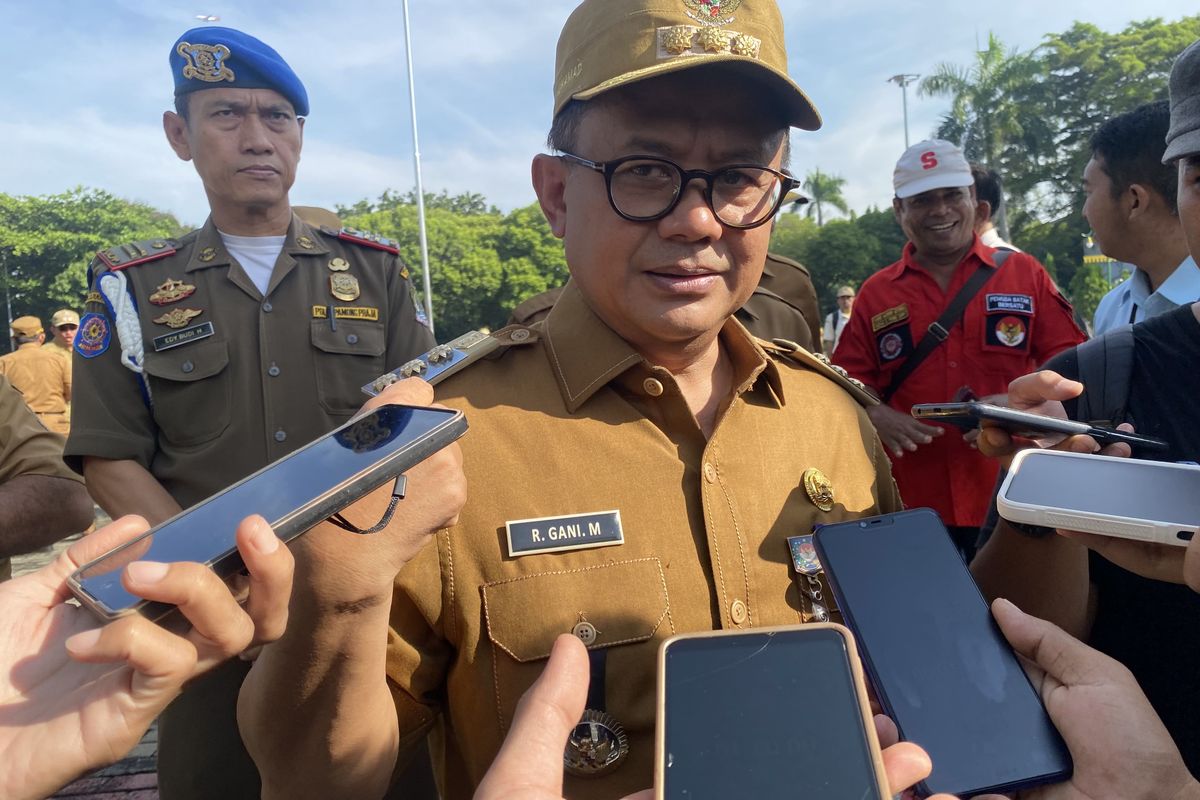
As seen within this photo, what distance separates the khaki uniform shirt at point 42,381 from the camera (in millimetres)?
8344

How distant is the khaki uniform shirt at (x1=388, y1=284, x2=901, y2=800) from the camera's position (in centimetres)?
156

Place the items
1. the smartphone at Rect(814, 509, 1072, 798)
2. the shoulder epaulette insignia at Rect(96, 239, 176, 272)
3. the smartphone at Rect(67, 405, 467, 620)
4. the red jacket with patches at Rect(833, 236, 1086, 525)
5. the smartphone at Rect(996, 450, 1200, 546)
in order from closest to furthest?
the smartphone at Rect(67, 405, 467, 620)
the smartphone at Rect(814, 509, 1072, 798)
the smartphone at Rect(996, 450, 1200, 546)
the shoulder epaulette insignia at Rect(96, 239, 176, 272)
the red jacket with patches at Rect(833, 236, 1086, 525)

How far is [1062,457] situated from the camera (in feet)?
5.18

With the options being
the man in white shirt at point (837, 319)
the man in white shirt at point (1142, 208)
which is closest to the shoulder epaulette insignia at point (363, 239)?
the man in white shirt at point (1142, 208)

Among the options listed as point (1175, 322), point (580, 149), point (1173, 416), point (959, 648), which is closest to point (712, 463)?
point (959, 648)

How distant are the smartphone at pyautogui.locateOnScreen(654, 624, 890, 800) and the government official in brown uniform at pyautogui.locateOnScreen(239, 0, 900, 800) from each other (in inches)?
11.3

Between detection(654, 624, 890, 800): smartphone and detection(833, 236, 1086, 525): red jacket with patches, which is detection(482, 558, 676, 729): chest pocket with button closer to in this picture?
detection(654, 624, 890, 800): smartphone

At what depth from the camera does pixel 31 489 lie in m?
2.63

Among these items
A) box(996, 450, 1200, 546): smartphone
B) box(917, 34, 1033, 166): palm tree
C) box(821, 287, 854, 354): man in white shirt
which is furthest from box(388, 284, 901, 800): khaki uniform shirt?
box(917, 34, 1033, 166): palm tree

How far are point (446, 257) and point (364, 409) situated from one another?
1746 inches

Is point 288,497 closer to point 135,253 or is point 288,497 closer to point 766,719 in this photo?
point 766,719

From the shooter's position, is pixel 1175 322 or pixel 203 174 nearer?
pixel 1175 322

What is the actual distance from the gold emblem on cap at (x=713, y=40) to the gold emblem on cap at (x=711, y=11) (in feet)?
0.12

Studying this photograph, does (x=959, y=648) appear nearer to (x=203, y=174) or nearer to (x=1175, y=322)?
(x=1175, y=322)
